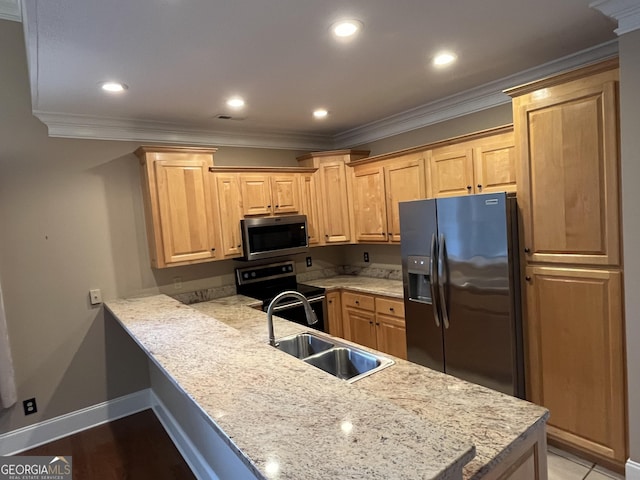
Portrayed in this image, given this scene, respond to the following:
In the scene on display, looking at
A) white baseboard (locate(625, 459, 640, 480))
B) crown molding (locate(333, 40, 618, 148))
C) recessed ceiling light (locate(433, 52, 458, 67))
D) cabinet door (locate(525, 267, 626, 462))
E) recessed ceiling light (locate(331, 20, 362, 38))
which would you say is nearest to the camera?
recessed ceiling light (locate(331, 20, 362, 38))

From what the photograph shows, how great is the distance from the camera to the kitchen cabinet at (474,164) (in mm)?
2715

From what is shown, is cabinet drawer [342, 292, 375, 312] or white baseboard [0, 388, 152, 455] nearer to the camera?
white baseboard [0, 388, 152, 455]

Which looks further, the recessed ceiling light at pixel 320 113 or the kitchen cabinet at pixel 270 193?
the kitchen cabinet at pixel 270 193

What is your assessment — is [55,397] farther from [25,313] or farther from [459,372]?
[459,372]

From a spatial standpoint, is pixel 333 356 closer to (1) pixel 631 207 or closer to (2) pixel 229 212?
(1) pixel 631 207

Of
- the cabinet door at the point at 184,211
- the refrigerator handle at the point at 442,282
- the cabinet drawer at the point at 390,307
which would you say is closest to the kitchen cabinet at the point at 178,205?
the cabinet door at the point at 184,211

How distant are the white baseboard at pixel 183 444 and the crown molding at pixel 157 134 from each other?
7.53 feet

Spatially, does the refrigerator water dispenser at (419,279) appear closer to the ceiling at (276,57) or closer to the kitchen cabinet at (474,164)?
the kitchen cabinet at (474,164)

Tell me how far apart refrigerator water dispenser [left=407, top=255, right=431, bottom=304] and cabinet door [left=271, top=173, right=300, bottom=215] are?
4.69 ft

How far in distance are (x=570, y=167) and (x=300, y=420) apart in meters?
2.07

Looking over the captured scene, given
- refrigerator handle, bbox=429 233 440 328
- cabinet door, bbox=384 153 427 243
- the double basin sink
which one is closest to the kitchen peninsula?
the double basin sink

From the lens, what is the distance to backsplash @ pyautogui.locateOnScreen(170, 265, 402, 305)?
358 cm

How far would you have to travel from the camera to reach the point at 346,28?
1854mm

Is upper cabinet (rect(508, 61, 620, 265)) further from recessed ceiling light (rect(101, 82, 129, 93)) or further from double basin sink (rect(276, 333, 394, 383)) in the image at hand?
recessed ceiling light (rect(101, 82, 129, 93))
